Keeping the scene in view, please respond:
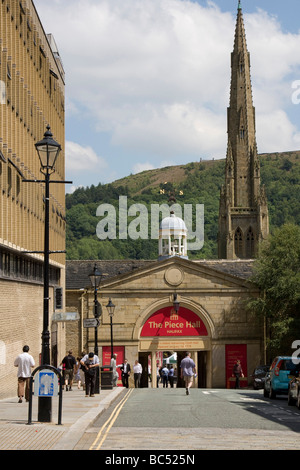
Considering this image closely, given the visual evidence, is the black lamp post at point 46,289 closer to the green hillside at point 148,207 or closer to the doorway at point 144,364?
the doorway at point 144,364

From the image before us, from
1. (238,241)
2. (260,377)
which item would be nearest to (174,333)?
(260,377)

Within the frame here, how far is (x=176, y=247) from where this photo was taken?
63344mm

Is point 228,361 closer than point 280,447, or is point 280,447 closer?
point 280,447

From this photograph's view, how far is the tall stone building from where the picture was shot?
2683 cm

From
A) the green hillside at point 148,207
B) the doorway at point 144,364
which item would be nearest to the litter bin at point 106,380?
the doorway at point 144,364

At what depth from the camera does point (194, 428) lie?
1574cm

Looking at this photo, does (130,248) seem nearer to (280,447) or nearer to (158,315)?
(158,315)

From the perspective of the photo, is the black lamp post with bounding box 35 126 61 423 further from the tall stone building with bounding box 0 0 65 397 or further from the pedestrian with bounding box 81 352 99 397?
the pedestrian with bounding box 81 352 99 397

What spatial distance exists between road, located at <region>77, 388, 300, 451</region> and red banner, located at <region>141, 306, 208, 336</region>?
3023 cm

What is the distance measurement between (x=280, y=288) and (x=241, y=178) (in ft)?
200

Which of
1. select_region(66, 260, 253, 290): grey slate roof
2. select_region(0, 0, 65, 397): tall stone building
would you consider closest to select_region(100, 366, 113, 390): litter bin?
select_region(0, 0, 65, 397): tall stone building

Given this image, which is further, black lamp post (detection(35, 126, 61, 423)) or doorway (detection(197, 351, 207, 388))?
doorway (detection(197, 351, 207, 388))
